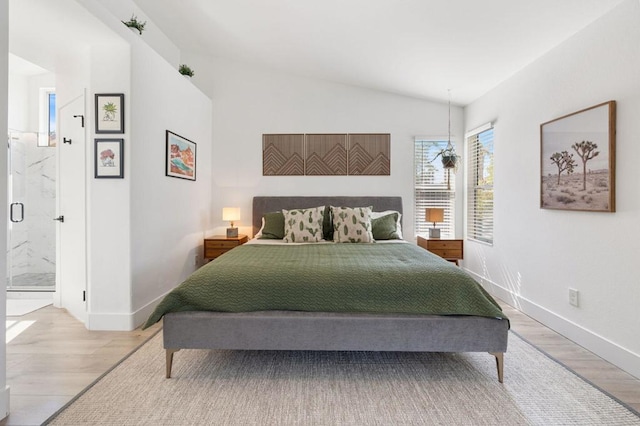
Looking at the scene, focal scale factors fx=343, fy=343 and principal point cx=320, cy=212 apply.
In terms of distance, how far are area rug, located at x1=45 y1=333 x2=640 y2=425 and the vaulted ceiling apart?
2509 millimetres

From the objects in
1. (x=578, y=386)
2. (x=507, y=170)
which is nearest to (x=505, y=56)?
(x=507, y=170)

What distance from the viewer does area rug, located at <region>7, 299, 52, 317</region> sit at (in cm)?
343

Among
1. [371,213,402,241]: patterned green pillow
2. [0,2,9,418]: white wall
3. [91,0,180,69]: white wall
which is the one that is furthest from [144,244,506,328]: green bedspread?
[91,0,180,69]: white wall

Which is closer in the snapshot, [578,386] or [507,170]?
[578,386]

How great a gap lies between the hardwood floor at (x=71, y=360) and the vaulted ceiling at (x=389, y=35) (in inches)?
96.6

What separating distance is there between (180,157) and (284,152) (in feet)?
4.81

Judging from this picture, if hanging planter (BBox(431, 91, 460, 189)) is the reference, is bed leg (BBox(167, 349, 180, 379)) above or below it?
below

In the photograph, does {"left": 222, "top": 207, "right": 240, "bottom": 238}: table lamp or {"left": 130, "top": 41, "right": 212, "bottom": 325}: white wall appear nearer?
{"left": 130, "top": 41, "right": 212, "bottom": 325}: white wall

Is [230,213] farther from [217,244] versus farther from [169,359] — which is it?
[169,359]

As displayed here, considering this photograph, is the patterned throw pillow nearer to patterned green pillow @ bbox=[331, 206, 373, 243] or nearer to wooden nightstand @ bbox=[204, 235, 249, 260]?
patterned green pillow @ bbox=[331, 206, 373, 243]

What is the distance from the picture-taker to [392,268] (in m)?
2.35

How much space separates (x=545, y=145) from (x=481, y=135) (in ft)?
4.57

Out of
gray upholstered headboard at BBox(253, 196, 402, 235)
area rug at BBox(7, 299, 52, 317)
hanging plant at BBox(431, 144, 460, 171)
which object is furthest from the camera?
gray upholstered headboard at BBox(253, 196, 402, 235)

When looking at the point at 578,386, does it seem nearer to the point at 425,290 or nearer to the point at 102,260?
the point at 425,290
